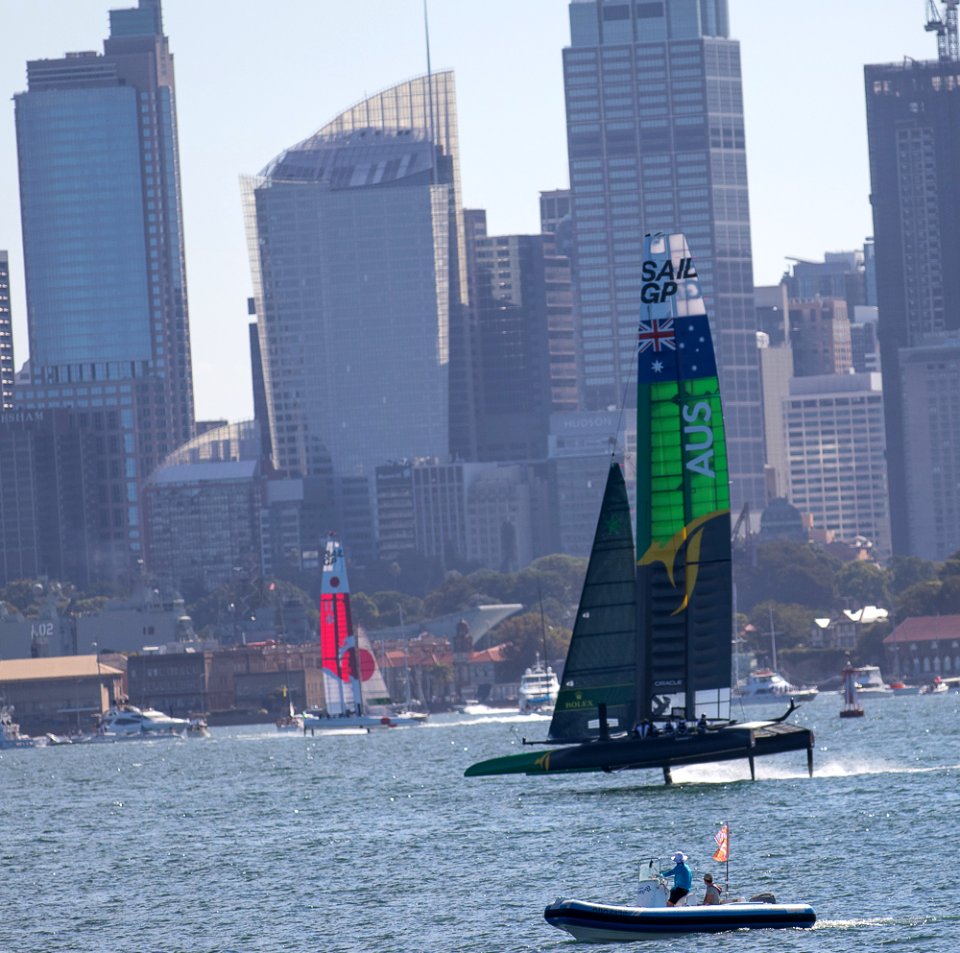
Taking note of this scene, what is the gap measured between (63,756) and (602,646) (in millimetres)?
103081

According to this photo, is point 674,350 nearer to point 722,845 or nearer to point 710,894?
point 722,845

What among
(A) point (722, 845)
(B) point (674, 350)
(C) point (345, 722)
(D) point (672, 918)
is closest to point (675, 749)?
(B) point (674, 350)

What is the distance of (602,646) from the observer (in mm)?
74875

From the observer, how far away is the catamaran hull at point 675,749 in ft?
224

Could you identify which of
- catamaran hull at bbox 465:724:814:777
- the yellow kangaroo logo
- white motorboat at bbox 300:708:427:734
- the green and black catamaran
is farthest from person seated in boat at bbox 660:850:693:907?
white motorboat at bbox 300:708:427:734

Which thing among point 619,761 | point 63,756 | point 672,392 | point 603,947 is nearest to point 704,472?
point 672,392

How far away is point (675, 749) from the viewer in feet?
224

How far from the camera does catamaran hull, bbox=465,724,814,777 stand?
68312 mm

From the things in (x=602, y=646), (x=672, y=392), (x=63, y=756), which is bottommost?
(x=63, y=756)

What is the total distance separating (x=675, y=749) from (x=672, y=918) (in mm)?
18801

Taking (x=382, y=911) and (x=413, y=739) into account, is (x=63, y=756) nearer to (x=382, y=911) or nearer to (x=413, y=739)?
(x=413, y=739)

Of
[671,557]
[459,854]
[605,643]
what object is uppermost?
[671,557]

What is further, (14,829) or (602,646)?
(14,829)

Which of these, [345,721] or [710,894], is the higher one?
[710,894]
